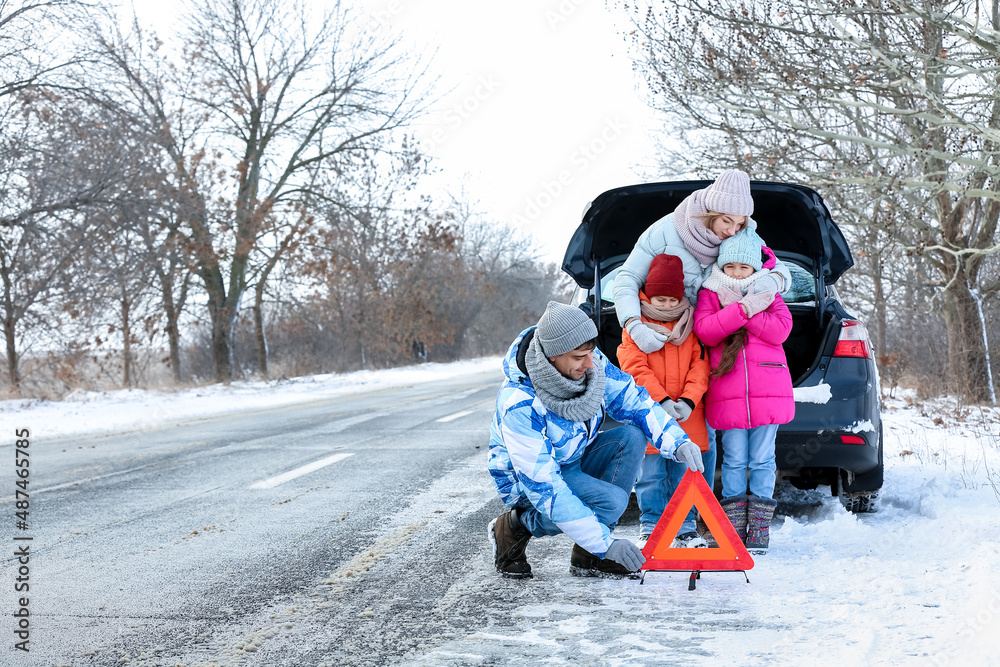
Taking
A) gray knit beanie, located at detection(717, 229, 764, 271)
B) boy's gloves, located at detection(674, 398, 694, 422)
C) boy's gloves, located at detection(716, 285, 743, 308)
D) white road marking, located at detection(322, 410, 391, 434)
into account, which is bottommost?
white road marking, located at detection(322, 410, 391, 434)

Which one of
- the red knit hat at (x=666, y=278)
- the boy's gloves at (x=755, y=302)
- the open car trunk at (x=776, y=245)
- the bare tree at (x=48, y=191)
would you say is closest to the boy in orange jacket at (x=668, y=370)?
the red knit hat at (x=666, y=278)

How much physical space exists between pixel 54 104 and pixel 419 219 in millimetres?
Result: 12508

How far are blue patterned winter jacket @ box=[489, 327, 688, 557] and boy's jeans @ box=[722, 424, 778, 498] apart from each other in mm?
614

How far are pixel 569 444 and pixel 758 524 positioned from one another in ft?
3.89

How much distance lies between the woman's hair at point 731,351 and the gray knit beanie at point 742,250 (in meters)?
0.34

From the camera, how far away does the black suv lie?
4715 millimetres

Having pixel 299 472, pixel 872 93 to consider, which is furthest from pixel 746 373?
pixel 872 93

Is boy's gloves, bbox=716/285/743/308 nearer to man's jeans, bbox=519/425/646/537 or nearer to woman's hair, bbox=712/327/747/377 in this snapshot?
woman's hair, bbox=712/327/747/377

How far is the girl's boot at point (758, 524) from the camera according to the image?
4488 mm

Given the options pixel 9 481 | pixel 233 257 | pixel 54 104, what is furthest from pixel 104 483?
pixel 233 257

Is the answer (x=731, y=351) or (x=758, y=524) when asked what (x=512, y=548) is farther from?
(x=731, y=351)

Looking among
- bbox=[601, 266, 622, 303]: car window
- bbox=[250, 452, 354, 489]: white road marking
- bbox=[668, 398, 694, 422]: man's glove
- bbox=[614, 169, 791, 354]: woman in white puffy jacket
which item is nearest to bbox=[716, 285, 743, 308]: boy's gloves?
bbox=[614, 169, 791, 354]: woman in white puffy jacket

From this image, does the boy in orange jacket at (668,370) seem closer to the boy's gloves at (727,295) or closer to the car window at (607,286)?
the boy's gloves at (727,295)

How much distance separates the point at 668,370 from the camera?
4.62m
